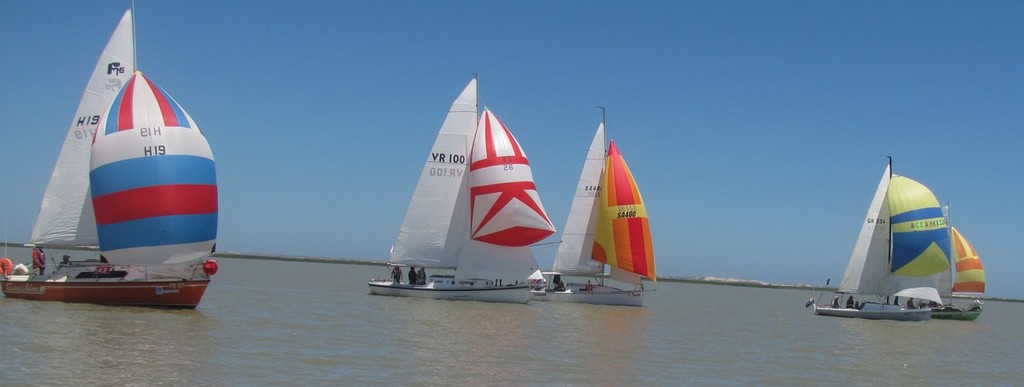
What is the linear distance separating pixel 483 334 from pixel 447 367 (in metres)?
6.86

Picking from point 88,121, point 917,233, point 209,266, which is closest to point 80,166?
point 88,121

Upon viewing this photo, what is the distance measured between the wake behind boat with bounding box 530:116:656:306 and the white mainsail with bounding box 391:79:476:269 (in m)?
5.65

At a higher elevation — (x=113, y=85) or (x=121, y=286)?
(x=113, y=85)

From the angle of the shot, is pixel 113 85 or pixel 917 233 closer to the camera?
pixel 113 85

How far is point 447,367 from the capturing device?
61.5ft

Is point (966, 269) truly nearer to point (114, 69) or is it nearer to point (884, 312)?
point (884, 312)

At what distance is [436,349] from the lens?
2148 centimetres

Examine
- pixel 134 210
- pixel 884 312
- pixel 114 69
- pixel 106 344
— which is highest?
pixel 114 69

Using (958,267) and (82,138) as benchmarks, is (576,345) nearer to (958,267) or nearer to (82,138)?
(82,138)

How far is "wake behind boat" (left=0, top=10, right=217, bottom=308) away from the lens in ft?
83.4

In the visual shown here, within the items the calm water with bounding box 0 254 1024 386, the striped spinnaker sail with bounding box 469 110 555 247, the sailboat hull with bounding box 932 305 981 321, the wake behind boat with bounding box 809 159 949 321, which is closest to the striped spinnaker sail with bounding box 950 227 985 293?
the sailboat hull with bounding box 932 305 981 321

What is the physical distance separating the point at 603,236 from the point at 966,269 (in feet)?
91.0

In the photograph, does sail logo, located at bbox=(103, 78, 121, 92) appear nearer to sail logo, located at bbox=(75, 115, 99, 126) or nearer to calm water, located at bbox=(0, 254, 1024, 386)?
sail logo, located at bbox=(75, 115, 99, 126)

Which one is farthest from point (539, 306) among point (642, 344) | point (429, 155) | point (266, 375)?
point (266, 375)
